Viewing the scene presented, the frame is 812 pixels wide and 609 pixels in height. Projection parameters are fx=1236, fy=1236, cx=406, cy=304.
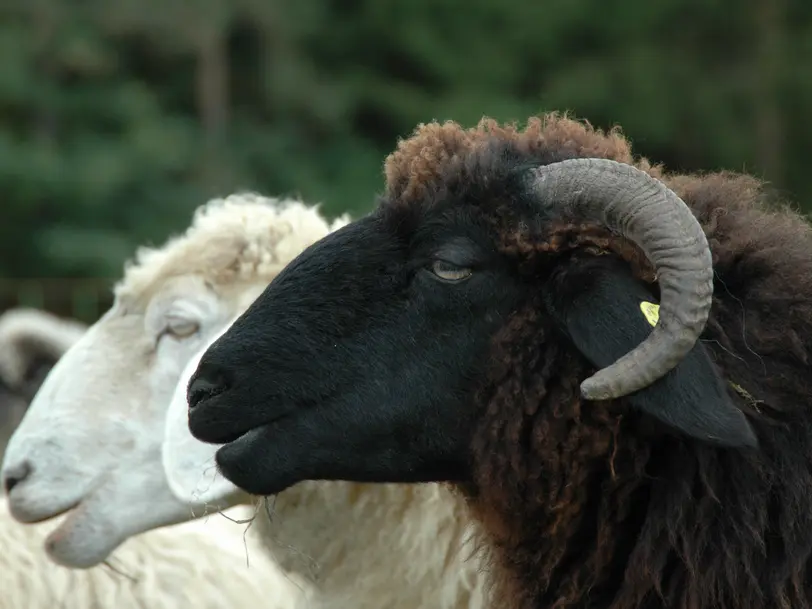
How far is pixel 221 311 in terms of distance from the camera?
4.28m

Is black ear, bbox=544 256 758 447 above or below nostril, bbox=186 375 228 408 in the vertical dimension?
above

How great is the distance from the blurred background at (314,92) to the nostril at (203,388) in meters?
12.9

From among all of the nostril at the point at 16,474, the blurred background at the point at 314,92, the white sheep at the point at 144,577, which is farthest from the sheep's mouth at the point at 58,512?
the blurred background at the point at 314,92

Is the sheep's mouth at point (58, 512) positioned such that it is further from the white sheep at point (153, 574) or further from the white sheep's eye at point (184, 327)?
the white sheep's eye at point (184, 327)

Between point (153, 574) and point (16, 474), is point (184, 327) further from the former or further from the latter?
point (153, 574)

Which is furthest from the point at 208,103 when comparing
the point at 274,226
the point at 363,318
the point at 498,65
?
the point at 363,318

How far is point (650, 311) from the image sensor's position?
2773 millimetres

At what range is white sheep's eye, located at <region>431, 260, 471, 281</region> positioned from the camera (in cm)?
307

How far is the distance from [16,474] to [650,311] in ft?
7.94

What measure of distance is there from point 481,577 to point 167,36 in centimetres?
1510

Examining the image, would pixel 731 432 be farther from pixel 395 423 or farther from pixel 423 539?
pixel 423 539

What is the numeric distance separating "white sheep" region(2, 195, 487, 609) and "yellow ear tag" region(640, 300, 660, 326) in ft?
4.01

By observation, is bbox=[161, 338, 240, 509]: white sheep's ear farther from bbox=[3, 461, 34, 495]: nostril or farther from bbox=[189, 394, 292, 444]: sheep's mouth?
bbox=[189, 394, 292, 444]: sheep's mouth

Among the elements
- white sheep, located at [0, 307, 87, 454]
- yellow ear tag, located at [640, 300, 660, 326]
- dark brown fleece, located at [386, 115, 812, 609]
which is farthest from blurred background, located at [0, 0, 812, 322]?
yellow ear tag, located at [640, 300, 660, 326]
